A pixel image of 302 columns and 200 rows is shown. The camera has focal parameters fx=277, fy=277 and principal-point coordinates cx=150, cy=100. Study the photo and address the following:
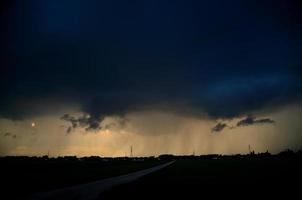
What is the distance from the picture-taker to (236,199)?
16.0m

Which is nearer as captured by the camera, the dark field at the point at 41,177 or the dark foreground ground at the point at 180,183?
the dark foreground ground at the point at 180,183

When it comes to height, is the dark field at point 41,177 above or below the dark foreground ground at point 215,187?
above

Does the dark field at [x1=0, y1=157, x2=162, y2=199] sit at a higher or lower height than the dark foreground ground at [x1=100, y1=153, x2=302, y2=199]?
higher

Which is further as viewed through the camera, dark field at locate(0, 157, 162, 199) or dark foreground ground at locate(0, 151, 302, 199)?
dark field at locate(0, 157, 162, 199)

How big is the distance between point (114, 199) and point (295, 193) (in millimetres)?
11080

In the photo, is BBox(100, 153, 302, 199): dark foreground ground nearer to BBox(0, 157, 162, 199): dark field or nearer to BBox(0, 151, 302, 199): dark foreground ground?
BBox(0, 151, 302, 199): dark foreground ground

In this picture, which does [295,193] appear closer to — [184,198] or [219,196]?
[219,196]

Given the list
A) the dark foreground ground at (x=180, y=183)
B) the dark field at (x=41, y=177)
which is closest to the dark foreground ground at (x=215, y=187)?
the dark foreground ground at (x=180, y=183)

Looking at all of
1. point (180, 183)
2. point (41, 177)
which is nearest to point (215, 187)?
point (180, 183)

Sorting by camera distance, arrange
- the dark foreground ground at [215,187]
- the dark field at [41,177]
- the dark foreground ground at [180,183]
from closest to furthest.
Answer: the dark foreground ground at [215,187] < the dark foreground ground at [180,183] < the dark field at [41,177]

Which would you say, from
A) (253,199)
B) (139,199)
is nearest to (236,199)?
(253,199)

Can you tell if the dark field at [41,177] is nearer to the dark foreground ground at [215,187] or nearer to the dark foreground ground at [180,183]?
the dark foreground ground at [180,183]

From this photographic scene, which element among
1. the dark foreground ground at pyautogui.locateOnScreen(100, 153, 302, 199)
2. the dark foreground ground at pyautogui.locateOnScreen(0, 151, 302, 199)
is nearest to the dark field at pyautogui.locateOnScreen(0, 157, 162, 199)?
the dark foreground ground at pyautogui.locateOnScreen(0, 151, 302, 199)

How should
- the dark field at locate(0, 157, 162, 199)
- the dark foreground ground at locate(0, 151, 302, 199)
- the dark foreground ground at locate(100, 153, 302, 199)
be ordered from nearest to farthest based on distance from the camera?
the dark foreground ground at locate(100, 153, 302, 199)
the dark foreground ground at locate(0, 151, 302, 199)
the dark field at locate(0, 157, 162, 199)
